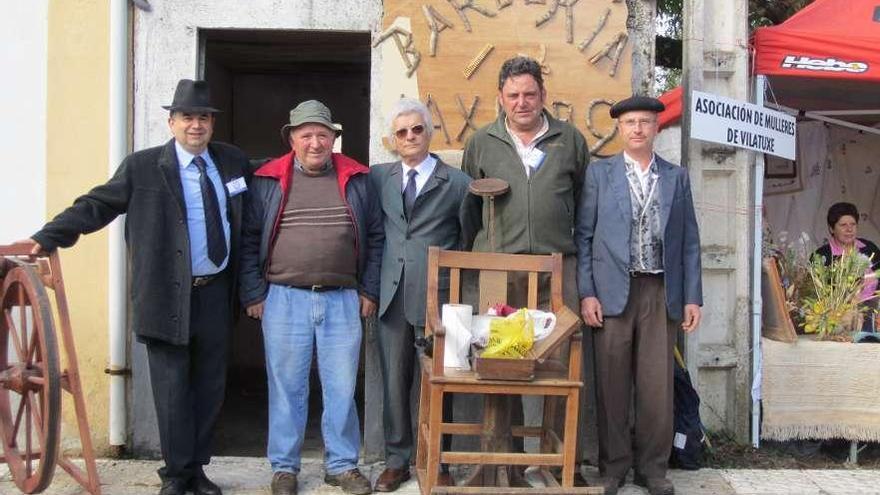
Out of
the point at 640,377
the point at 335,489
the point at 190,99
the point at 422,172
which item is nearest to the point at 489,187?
the point at 422,172

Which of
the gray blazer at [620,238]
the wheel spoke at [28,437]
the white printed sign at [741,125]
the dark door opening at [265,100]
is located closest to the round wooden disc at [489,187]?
the gray blazer at [620,238]

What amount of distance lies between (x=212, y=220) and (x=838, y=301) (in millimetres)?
3679

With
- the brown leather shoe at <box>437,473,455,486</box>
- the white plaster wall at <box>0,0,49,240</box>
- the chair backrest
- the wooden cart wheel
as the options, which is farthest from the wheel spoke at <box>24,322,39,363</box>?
the brown leather shoe at <box>437,473,455,486</box>

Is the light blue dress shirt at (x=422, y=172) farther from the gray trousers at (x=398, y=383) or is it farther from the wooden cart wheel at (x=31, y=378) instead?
the wooden cart wheel at (x=31, y=378)

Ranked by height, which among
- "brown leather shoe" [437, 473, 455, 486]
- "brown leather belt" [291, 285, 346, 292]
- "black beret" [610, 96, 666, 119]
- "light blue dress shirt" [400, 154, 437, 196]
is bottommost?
"brown leather shoe" [437, 473, 455, 486]

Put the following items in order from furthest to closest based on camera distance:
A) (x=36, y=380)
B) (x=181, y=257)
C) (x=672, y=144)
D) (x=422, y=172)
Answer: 1. (x=672, y=144)
2. (x=422, y=172)
3. (x=181, y=257)
4. (x=36, y=380)

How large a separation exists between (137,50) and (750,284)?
3.80 meters

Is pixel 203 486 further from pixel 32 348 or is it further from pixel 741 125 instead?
pixel 741 125

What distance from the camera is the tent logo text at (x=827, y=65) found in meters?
5.19

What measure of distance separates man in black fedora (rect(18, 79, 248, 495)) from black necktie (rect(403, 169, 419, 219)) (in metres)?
0.80

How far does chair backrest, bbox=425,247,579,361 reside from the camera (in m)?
3.96

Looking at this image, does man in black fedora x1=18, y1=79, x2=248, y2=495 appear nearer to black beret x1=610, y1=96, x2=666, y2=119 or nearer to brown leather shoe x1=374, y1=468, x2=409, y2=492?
brown leather shoe x1=374, y1=468, x2=409, y2=492

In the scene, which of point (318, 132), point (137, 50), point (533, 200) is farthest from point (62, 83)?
point (533, 200)

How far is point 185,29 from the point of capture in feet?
16.8
